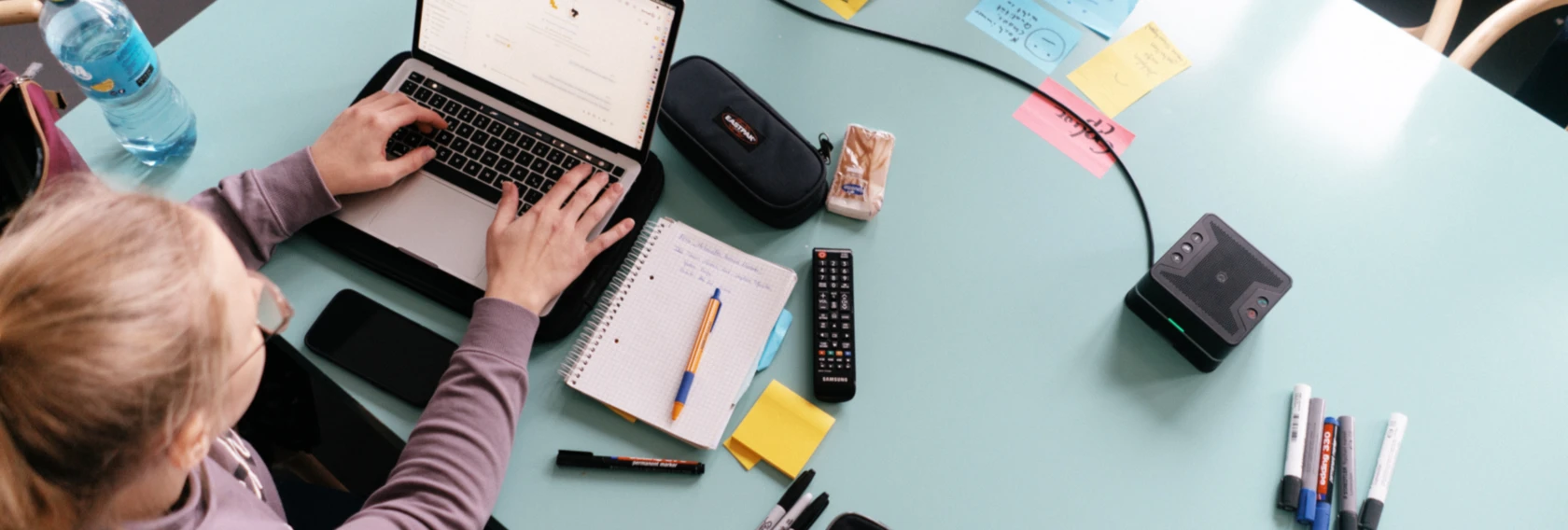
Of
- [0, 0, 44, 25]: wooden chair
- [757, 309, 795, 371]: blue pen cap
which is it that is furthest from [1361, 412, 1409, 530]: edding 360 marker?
[0, 0, 44, 25]: wooden chair

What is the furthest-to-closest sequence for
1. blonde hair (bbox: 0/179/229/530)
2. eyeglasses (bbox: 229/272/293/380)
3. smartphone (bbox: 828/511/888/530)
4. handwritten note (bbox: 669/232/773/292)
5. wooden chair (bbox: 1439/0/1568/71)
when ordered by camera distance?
1. wooden chair (bbox: 1439/0/1568/71)
2. handwritten note (bbox: 669/232/773/292)
3. smartphone (bbox: 828/511/888/530)
4. eyeglasses (bbox: 229/272/293/380)
5. blonde hair (bbox: 0/179/229/530)

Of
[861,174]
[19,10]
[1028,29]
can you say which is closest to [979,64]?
[1028,29]

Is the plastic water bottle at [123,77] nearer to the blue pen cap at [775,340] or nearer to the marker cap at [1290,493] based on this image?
the blue pen cap at [775,340]

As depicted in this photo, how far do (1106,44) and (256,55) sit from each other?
1.03m

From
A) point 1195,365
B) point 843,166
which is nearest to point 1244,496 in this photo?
point 1195,365

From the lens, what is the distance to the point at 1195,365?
94 cm

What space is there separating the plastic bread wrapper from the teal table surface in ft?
0.08

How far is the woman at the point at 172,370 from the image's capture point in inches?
20.3

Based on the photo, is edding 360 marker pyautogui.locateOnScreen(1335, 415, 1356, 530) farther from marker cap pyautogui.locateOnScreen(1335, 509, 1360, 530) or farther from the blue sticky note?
the blue sticky note

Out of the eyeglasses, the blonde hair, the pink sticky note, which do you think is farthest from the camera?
the pink sticky note

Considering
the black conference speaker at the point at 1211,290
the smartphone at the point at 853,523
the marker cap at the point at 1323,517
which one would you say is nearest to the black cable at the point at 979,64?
the black conference speaker at the point at 1211,290

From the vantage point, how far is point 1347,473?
0.89m

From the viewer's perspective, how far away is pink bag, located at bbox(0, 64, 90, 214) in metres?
0.76

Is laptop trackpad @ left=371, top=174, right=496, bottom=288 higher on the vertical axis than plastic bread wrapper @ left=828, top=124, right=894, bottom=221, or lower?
lower
